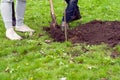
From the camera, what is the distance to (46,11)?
1117cm

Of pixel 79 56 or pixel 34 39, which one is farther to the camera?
pixel 34 39

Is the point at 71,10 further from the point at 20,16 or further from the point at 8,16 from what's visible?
the point at 8,16

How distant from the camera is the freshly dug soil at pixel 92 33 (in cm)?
761

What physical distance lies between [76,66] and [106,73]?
0.58m

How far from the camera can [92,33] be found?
26.7ft

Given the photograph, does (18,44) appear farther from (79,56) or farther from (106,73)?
(106,73)

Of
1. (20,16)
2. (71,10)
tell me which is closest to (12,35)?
(20,16)

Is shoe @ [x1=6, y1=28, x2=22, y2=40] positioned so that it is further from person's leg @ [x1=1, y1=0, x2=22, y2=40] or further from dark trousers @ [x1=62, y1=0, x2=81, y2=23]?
dark trousers @ [x1=62, y1=0, x2=81, y2=23]

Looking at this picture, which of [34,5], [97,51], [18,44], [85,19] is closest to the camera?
[97,51]

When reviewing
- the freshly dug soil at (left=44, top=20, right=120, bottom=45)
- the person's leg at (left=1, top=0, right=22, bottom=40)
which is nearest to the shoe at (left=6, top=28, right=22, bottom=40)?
the person's leg at (left=1, top=0, right=22, bottom=40)

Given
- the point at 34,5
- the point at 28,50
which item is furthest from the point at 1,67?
the point at 34,5

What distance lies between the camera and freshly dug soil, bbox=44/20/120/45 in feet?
25.0

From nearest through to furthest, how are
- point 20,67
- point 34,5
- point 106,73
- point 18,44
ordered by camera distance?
point 106,73 → point 20,67 → point 18,44 → point 34,5

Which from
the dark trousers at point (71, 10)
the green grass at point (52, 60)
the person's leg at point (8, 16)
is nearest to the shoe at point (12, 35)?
the person's leg at point (8, 16)
